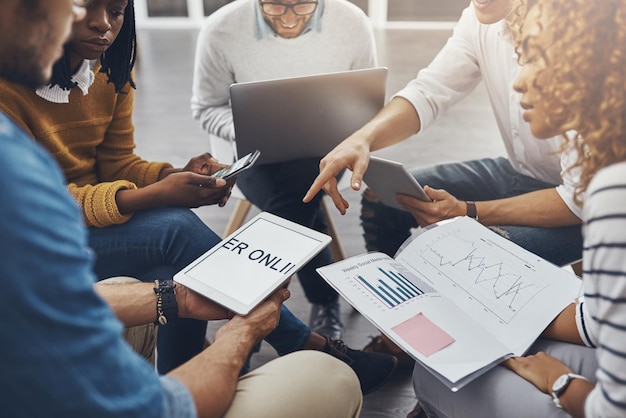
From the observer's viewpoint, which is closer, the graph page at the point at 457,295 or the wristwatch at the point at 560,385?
the wristwatch at the point at 560,385

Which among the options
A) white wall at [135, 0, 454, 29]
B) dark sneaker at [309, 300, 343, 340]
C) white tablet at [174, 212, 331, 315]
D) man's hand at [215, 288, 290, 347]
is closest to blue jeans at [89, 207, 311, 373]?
white tablet at [174, 212, 331, 315]

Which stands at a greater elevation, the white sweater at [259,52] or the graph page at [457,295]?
the white sweater at [259,52]

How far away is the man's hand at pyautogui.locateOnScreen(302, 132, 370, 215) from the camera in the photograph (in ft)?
4.46

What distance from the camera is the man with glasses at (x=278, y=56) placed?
1728 mm

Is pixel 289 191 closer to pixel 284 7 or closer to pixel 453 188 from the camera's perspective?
pixel 453 188

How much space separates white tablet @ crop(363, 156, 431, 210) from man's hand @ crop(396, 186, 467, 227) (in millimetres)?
17

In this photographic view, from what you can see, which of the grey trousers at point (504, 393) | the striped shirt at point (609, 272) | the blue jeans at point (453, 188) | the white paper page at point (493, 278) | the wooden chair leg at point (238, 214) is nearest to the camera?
the striped shirt at point (609, 272)

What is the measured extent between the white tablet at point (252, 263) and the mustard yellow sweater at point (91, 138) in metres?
0.28

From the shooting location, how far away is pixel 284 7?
1733mm

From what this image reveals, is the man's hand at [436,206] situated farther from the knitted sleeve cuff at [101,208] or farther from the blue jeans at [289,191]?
the knitted sleeve cuff at [101,208]

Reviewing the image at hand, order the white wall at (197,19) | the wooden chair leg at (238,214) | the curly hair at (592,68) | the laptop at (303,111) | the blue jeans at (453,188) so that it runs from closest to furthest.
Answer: the curly hair at (592,68)
the laptop at (303,111)
the blue jeans at (453,188)
the wooden chair leg at (238,214)
the white wall at (197,19)

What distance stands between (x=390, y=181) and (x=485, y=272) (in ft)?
1.13

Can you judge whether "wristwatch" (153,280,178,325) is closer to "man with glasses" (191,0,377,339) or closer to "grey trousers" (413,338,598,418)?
"grey trousers" (413,338,598,418)

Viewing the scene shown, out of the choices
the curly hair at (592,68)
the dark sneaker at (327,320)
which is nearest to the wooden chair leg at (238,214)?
the dark sneaker at (327,320)
